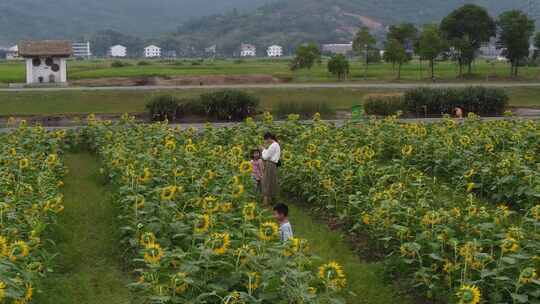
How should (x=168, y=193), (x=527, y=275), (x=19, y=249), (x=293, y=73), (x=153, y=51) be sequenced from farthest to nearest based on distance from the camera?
(x=153, y=51) < (x=293, y=73) < (x=168, y=193) < (x=19, y=249) < (x=527, y=275)

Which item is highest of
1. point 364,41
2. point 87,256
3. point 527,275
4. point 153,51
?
point 153,51

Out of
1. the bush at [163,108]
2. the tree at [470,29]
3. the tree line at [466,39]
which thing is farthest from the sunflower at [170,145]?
the tree at [470,29]

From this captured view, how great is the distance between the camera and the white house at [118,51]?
180m

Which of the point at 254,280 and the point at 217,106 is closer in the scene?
the point at 254,280

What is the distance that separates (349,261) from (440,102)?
20.8 meters

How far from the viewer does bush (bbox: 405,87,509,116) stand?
2850cm

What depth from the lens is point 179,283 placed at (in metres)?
5.41

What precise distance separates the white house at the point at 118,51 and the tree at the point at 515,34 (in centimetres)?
14281

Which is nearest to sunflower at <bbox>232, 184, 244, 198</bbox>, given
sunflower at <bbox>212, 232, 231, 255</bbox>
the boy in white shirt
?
the boy in white shirt

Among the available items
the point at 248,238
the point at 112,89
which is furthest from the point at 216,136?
the point at 112,89

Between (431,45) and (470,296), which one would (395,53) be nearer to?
(431,45)

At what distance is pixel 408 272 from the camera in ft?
25.8

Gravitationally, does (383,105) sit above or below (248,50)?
below

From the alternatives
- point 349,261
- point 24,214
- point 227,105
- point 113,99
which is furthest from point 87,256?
point 113,99
